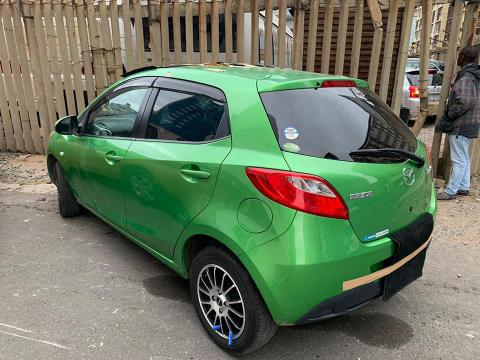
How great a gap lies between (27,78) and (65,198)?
3.10 metres

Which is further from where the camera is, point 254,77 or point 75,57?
point 75,57

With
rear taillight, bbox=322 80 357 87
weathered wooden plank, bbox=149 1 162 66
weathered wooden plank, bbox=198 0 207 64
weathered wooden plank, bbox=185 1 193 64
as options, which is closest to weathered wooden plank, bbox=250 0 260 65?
weathered wooden plank, bbox=198 0 207 64

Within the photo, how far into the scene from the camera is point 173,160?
261cm

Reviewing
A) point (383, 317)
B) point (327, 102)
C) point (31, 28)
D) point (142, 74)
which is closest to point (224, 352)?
point (383, 317)

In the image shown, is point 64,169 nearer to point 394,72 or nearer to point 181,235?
point 181,235

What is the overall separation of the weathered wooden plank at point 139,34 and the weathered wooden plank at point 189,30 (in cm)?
68

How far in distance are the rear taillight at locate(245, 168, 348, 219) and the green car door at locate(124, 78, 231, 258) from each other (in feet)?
1.37

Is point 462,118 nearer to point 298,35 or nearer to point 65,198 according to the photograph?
point 298,35

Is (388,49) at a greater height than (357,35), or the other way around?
(357,35)

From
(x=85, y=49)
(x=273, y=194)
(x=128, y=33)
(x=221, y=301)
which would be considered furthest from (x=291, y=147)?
(x=85, y=49)

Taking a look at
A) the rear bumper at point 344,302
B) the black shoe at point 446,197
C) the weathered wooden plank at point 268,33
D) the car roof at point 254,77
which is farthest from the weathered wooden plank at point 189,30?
the rear bumper at point 344,302

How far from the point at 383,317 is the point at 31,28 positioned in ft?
20.5

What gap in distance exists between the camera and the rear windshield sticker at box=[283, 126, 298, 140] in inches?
86.2

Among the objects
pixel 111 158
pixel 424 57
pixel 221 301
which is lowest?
pixel 221 301
